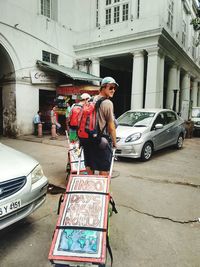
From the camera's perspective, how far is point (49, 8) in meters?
12.8

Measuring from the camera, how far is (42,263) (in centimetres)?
227

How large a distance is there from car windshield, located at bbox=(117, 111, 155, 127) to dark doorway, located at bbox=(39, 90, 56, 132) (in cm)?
631

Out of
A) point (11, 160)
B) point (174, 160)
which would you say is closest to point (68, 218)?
point (11, 160)

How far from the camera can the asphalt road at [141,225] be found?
7.79ft

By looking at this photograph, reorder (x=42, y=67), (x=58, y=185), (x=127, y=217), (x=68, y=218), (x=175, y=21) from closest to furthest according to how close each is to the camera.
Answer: (x=68, y=218), (x=127, y=217), (x=58, y=185), (x=42, y=67), (x=175, y=21)

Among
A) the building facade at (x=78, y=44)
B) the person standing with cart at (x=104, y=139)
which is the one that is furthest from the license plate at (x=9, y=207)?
the building facade at (x=78, y=44)

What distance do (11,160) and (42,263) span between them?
1321mm

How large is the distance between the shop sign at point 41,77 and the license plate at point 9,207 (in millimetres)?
9888

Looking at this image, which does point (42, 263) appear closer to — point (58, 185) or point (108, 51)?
point (58, 185)

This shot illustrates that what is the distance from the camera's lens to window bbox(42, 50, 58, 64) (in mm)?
12423

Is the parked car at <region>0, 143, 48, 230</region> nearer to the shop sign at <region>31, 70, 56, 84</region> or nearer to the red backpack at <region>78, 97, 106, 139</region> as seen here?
the red backpack at <region>78, 97, 106, 139</region>

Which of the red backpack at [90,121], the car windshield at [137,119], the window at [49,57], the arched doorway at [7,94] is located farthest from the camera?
the window at [49,57]

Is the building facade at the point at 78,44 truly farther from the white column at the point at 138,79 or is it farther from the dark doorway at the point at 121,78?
the dark doorway at the point at 121,78

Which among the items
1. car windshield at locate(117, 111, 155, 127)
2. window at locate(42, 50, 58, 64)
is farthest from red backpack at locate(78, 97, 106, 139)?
window at locate(42, 50, 58, 64)
